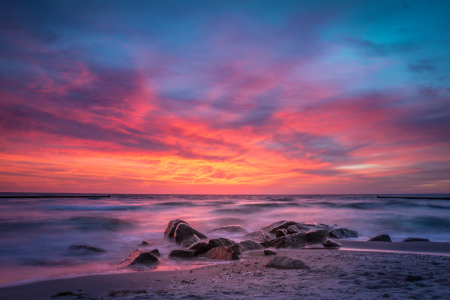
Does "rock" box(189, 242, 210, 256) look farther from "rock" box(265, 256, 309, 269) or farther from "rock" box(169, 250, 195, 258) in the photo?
"rock" box(265, 256, 309, 269)

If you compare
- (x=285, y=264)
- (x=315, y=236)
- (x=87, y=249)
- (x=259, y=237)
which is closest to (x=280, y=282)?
(x=285, y=264)

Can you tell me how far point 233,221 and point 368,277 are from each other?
38.2 ft

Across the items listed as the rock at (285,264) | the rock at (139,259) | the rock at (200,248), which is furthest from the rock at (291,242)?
the rock at (139,259)

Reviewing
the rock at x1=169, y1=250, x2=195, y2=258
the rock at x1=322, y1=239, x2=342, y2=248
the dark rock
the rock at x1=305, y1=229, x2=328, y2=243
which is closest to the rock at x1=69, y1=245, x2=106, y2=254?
the rock at x1=169, y1=250, x2=195, y2=258

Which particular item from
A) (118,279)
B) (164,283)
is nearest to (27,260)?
(118,279)

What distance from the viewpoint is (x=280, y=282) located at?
3742 millimetres

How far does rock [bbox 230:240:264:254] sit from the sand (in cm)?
87

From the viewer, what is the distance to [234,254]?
5898 millimetres

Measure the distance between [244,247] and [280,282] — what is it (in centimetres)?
304

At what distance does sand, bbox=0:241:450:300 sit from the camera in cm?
323

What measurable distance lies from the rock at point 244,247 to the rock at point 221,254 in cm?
40

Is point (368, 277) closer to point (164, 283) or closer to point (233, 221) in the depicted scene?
point (164, 283)

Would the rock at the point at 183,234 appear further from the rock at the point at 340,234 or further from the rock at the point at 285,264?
the rock at the point at 340,234

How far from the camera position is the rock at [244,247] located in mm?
6432
